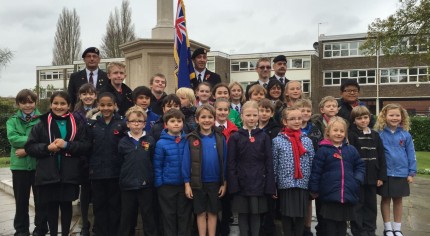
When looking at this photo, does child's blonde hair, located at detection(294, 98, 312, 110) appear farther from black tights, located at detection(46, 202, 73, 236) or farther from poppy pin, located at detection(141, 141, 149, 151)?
black tights, located at detection(46, 202, 73, 236)

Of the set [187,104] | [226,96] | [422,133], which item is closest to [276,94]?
[226,96]

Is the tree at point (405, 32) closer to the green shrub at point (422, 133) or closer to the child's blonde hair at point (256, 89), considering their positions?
the green shrub at point (422, 133)

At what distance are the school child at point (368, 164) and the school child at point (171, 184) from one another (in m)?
2.18

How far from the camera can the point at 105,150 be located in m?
4.53

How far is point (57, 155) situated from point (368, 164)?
386 centimetres

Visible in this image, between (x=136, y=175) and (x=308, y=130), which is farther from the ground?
(x=308, y=130)

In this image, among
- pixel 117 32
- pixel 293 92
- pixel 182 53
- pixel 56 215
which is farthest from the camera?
pixel 117 32

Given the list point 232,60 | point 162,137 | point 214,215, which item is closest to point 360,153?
point 214,215

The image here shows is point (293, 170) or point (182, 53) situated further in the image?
point (182, 53)

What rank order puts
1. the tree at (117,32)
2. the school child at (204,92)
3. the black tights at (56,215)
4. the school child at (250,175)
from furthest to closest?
1. the tree at (117,32)
2. the school child at (204,92)
3. the black tights at (56,215)
4. the school child at (250,175)

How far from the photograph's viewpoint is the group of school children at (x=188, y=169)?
4363 millimetres

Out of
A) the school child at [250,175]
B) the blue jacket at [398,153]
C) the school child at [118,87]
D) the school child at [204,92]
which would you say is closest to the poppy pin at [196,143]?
the school child at [250,175]

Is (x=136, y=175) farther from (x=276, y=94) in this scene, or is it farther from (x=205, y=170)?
(x=276, y=94)

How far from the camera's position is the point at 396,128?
5.21 meters
